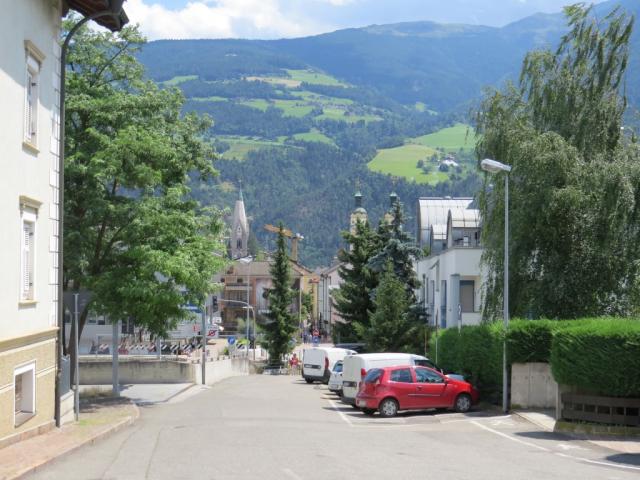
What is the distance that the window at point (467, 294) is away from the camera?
50.6m

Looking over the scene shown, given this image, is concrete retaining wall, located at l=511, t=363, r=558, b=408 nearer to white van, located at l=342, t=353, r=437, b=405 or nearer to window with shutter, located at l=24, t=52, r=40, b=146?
white van, located at l=342, t=353, r=437, b=405

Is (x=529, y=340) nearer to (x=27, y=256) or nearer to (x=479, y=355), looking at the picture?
(x=479, y=355)

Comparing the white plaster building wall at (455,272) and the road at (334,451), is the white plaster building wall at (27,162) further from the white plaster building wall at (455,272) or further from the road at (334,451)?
the white plaster building wall at (455,272)

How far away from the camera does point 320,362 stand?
4828cm

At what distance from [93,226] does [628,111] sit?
60.6ft

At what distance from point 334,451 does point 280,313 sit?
57.6 meters

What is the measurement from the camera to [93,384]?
147 feet

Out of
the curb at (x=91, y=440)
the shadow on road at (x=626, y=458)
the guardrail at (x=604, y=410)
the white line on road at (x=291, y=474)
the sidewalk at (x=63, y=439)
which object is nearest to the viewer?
the white line on road at (x=291, y=474)

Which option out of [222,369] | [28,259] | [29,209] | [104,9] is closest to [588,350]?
[28,259]

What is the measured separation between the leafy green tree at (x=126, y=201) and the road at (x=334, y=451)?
164 inches

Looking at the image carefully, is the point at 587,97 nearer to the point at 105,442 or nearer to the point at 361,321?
the point at 105,442

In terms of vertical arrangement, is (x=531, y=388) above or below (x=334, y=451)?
below

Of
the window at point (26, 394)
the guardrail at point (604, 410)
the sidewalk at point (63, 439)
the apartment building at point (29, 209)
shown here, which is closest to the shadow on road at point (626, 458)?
the guardrail at point (604, 410)

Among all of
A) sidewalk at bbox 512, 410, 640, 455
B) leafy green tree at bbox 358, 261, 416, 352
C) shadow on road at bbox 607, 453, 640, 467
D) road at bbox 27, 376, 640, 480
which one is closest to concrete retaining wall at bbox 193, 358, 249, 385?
leafy green tree at bbox 358, 261, 416, 352
